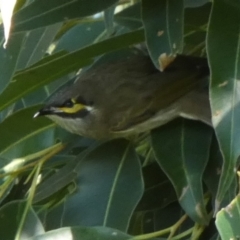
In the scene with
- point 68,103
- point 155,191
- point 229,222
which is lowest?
point 155,191

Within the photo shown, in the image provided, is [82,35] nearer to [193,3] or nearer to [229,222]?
[193,3]

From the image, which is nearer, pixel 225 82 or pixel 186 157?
pixel 225 82

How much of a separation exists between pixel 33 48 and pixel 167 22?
13.7 inches

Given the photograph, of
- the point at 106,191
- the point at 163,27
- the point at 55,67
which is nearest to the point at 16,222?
the point at 106,191

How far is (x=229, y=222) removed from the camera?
2.59ft

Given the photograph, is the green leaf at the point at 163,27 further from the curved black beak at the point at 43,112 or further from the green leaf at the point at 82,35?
the green leaf at the point at 82,35

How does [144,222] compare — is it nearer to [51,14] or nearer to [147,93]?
[147,93]

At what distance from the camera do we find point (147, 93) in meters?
1.28

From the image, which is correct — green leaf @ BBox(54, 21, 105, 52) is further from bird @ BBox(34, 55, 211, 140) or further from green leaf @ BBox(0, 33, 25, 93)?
green leaf @ BBox(0, 33, 25, 93)

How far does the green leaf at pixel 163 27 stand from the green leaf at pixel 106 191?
23 centimetres

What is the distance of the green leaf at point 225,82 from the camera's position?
883 mm

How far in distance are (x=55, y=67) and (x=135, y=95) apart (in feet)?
0.59

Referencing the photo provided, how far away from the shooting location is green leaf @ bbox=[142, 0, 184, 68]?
101 centimetres

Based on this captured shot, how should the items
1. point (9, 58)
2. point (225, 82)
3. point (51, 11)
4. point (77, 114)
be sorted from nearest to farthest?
point (225, 82) → point (51, 11) → point (9, 58) → point (77, 114)
